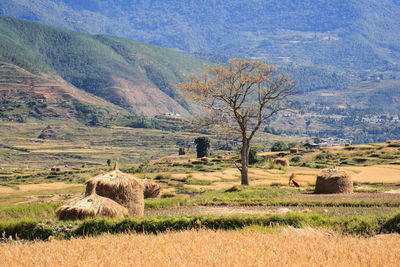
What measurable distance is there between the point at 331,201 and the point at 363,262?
12.2 meters

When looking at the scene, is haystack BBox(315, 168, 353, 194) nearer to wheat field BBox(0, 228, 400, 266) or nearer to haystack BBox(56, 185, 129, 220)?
haystack BBox(56, 185, 129, 220)

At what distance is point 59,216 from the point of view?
1441cm

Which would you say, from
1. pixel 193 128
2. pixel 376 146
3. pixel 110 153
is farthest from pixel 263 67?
pixel 110 153

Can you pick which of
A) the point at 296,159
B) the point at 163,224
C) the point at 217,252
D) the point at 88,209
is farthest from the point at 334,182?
the point at 296,159

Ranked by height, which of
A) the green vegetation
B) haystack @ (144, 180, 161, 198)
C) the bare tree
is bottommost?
haystack @ (144, 180, 161, 198)

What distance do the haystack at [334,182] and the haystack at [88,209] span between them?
42.4 feet

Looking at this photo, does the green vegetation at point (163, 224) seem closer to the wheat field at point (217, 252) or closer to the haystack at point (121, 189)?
the wheat field at point (217, 252)

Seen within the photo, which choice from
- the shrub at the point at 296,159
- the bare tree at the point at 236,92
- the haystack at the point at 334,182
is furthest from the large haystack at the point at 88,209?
the shrub at the point at 296,159

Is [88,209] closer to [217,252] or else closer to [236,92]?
[217,252]

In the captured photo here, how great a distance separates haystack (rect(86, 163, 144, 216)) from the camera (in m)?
16.6

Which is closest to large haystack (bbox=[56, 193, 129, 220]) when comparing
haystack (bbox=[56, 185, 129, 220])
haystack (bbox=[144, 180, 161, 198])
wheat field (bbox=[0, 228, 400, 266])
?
haystack (bbox=[56, 185, 129, 220])

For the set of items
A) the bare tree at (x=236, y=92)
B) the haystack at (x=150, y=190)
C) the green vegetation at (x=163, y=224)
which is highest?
the bare tree at (x=236, y=92)

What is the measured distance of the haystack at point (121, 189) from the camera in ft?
54.5

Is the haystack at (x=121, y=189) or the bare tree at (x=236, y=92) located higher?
the bare tree at (x=236, y=92)
